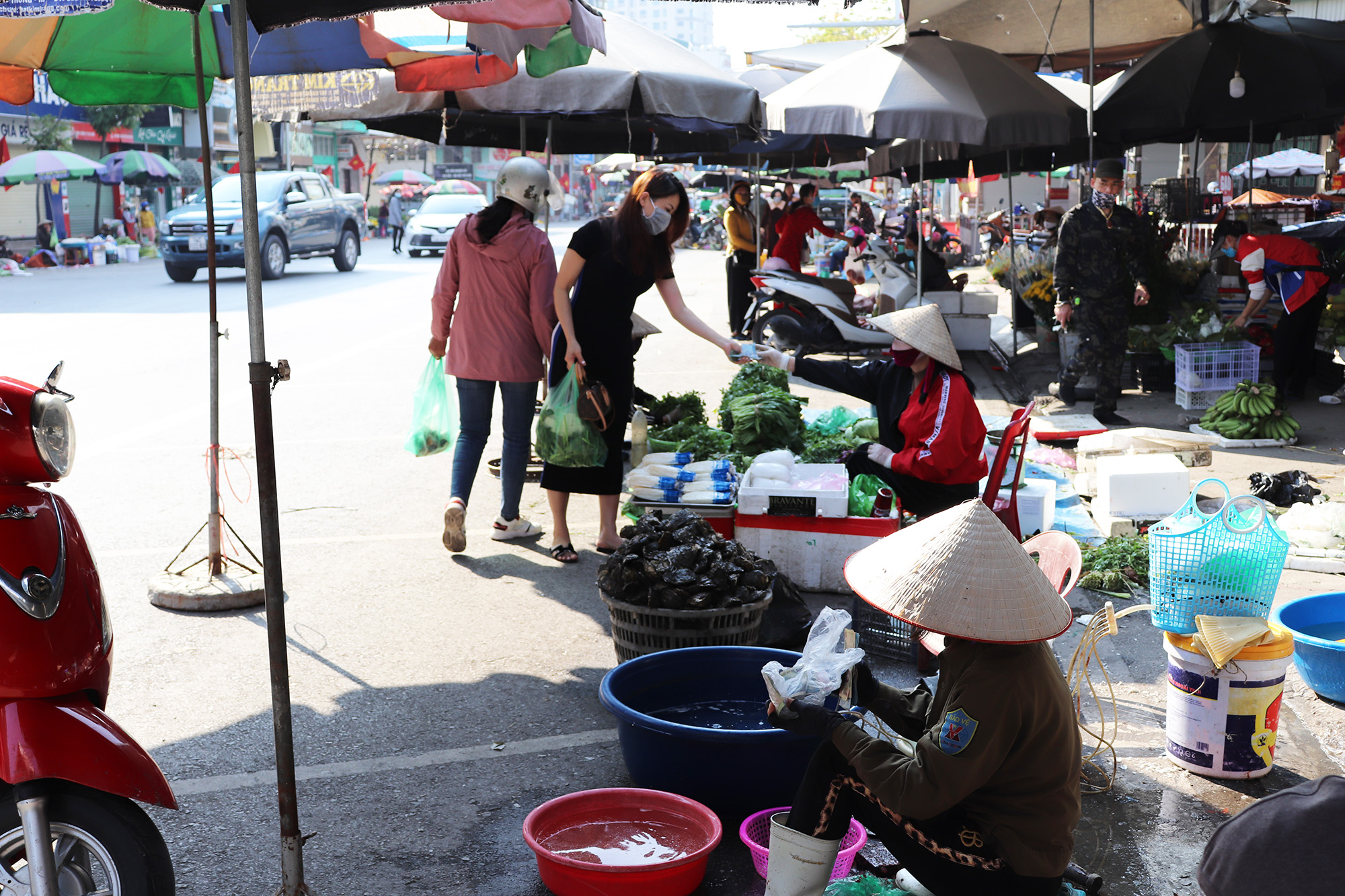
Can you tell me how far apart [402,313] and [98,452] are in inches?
365

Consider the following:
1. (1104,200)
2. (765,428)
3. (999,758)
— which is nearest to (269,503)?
(999,758)

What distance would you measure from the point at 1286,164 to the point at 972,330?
403 inches

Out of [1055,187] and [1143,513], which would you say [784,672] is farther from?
[1055,187]

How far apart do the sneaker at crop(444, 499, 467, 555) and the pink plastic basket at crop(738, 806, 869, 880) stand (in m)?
2.96

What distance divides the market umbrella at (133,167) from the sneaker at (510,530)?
1099 inches

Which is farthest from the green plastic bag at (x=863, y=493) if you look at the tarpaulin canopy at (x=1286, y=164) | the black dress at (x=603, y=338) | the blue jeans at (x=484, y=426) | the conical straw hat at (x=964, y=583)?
the tarpaulin canopy at (x=1286, y=164)

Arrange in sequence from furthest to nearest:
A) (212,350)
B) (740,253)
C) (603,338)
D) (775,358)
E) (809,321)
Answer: (740,253) < (809,321) < (603,338) < (775,358) < (212,350)

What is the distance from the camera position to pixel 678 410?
792 centimetres

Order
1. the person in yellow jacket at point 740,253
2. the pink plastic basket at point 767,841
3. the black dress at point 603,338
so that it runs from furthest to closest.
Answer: the person in yellow jacket at point 740,253
the black dress at point 603,338
the pink plastic basket at point 767,841

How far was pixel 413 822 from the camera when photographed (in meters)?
3.56

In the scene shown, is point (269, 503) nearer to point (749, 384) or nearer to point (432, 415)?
point (432, 415)

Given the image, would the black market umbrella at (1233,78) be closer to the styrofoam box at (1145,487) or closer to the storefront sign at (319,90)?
the styrofoam box at (1145,487)

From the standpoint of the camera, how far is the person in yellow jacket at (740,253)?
15641mm

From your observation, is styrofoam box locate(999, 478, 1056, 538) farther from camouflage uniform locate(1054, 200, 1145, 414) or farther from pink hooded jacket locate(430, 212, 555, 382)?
camouflage uniform locate(1054, 200, 1145, 414)
